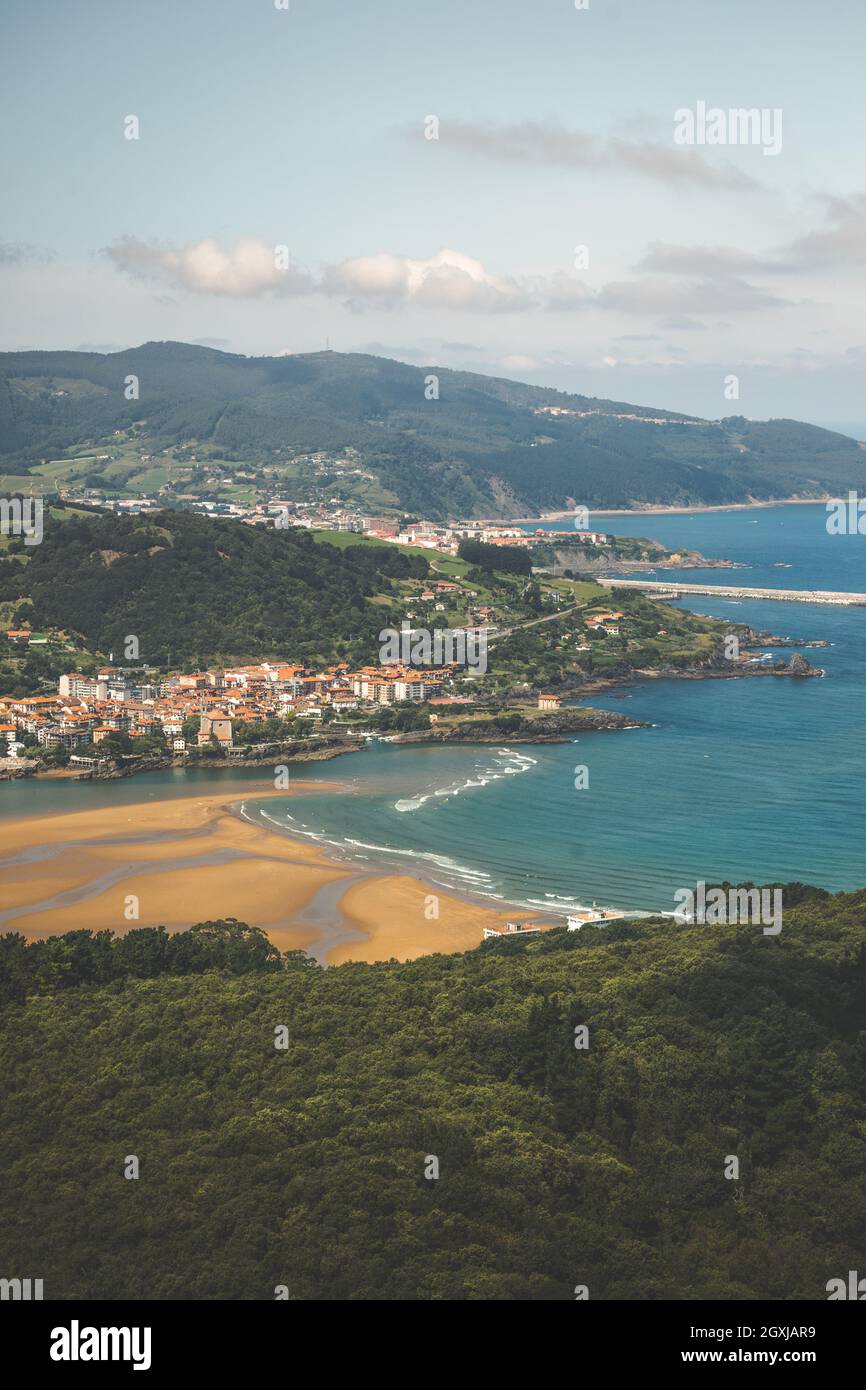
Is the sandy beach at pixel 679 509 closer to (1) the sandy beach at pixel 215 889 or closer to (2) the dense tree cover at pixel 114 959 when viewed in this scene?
(1) the sandy beach at pixel 215 889

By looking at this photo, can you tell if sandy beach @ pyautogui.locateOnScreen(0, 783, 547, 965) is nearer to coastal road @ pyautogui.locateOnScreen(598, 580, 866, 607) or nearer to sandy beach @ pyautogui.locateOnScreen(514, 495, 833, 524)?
coastal road @ pyautogui.locateOnScreen(598, 580, 866, 607)

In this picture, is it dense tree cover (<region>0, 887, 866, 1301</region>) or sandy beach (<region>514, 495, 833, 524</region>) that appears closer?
dense tree cover (<region>0, 887, 866, 1301</region>)

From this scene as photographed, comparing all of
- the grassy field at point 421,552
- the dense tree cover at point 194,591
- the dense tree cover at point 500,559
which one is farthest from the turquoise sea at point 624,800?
the dense tree cover at point 500,559

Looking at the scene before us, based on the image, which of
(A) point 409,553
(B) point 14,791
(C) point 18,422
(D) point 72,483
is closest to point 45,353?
(C) point 18,422

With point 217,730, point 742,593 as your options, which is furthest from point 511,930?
point 742,593

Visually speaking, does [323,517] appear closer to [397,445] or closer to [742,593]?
[742,593]

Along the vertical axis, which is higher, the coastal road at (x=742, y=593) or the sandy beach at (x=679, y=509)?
the sandy beach at (x=679, y=509)

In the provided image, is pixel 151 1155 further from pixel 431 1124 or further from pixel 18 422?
pixel 18 422

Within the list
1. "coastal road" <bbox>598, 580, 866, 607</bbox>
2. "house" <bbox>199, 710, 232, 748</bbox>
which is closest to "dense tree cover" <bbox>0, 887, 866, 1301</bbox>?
"house" <bbox>199, 710, 232, 748</bbox>
